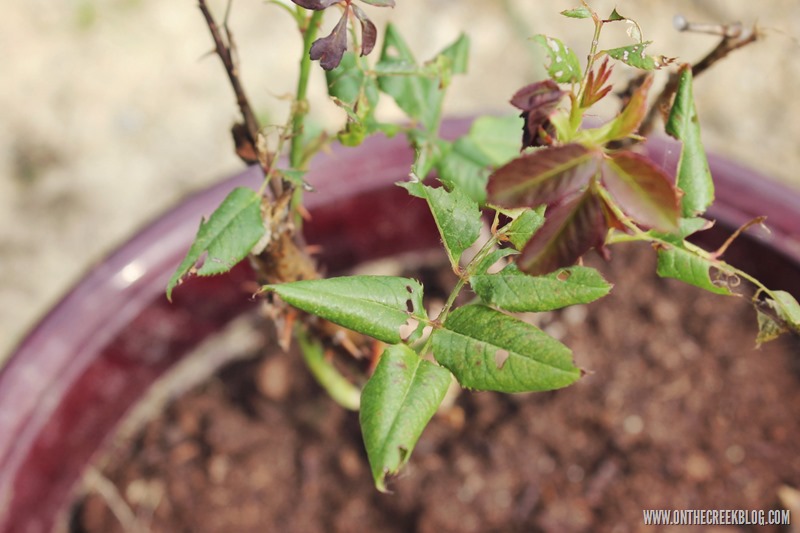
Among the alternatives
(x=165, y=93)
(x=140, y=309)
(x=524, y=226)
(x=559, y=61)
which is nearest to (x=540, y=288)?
(x=524, y=226)

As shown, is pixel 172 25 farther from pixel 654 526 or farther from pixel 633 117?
pixel 633 117

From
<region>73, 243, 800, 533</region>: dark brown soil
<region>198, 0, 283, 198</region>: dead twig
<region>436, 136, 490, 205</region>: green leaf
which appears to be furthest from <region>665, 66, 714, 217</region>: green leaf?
<region>73, 243, 800, 533</region>: dark brown soil

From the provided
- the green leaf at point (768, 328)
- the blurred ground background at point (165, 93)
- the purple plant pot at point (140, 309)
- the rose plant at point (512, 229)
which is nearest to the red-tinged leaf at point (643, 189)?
the rose plant at point (512, 229)

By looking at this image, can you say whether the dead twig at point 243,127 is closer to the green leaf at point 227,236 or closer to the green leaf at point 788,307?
the green leaf at point 227,236

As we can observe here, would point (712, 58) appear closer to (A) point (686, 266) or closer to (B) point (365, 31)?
(A) point (686, 266)

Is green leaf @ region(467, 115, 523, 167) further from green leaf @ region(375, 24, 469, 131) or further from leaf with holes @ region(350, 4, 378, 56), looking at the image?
leaf with holes @ region(350, 4, 378, 56)

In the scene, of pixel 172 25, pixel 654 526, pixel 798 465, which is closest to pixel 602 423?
pixel 654 526
